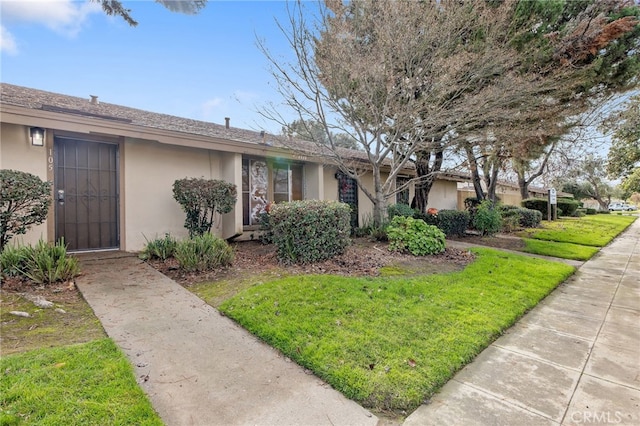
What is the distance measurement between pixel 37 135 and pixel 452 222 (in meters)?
10.7

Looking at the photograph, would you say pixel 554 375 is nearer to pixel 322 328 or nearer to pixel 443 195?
pixel 322 328

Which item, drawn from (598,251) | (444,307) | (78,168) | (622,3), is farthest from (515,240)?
(78,168)

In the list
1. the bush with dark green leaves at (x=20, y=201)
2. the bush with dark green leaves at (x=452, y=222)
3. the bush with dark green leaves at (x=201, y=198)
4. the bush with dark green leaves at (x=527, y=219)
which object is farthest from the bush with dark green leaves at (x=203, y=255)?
the bush with dark green leaves at (x=527, y=219)

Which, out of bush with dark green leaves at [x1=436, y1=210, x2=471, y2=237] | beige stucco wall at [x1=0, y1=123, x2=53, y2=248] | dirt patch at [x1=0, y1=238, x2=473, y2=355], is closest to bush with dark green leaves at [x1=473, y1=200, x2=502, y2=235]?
bush with dark green leaves at [x1=436, y1=210, x2=471, y2=237]

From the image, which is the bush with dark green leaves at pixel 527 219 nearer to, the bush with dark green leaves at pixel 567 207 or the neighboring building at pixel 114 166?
the neighboring building at pixel 114 166

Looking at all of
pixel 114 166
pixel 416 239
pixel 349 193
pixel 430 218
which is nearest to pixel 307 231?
pixel 416 239

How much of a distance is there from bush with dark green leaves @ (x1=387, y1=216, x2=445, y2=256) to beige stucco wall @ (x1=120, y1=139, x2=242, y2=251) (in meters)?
4.31

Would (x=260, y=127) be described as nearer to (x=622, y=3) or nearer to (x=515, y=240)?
(x=515, y=240)

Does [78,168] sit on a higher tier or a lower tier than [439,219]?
higher

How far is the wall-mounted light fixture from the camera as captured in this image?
18.1ft

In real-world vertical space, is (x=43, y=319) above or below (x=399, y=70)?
below

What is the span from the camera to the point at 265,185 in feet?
29.6

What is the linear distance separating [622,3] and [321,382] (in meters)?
12.0

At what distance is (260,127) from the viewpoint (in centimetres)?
829
